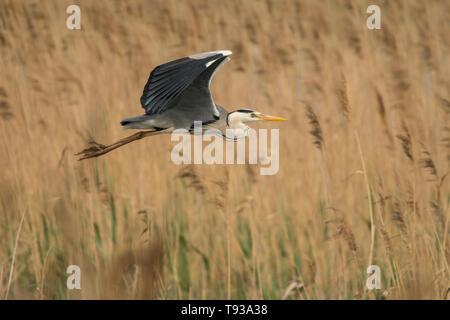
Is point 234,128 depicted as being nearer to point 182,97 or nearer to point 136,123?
point 182,97

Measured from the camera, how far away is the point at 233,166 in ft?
12.3

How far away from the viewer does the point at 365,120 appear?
4.23 m

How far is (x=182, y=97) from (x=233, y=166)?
2.01 feet

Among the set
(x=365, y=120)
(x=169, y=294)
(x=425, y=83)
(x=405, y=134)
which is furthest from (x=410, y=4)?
(x=169, y=294)

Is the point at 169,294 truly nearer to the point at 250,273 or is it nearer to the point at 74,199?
the point at 250,273

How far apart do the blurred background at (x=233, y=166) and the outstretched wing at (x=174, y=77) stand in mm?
275

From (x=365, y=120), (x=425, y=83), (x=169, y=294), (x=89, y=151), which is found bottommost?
(x=169, y=294)

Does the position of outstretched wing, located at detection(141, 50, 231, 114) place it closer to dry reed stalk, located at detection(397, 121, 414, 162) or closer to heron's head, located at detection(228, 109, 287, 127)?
heron's head, located at detection(228, 109, 287, 127)

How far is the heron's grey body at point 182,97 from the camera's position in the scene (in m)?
3.06

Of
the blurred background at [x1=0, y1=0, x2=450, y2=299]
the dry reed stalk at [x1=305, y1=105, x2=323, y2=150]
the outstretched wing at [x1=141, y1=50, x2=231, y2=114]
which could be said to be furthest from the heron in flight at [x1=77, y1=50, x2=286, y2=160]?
the dry reed stalk at [x1=305, y1=105, x2=323, y2=150]

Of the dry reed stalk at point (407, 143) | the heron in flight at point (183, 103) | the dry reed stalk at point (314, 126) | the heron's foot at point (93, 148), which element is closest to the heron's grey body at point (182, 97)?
the heron in flight at point (183, 103)

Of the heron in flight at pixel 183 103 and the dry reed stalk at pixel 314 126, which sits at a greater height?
the heron in flight at pixel 183 103

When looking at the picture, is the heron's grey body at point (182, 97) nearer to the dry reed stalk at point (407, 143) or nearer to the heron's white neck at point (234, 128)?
the heron's white neck at point (234, 128)

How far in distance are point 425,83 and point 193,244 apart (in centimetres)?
213
